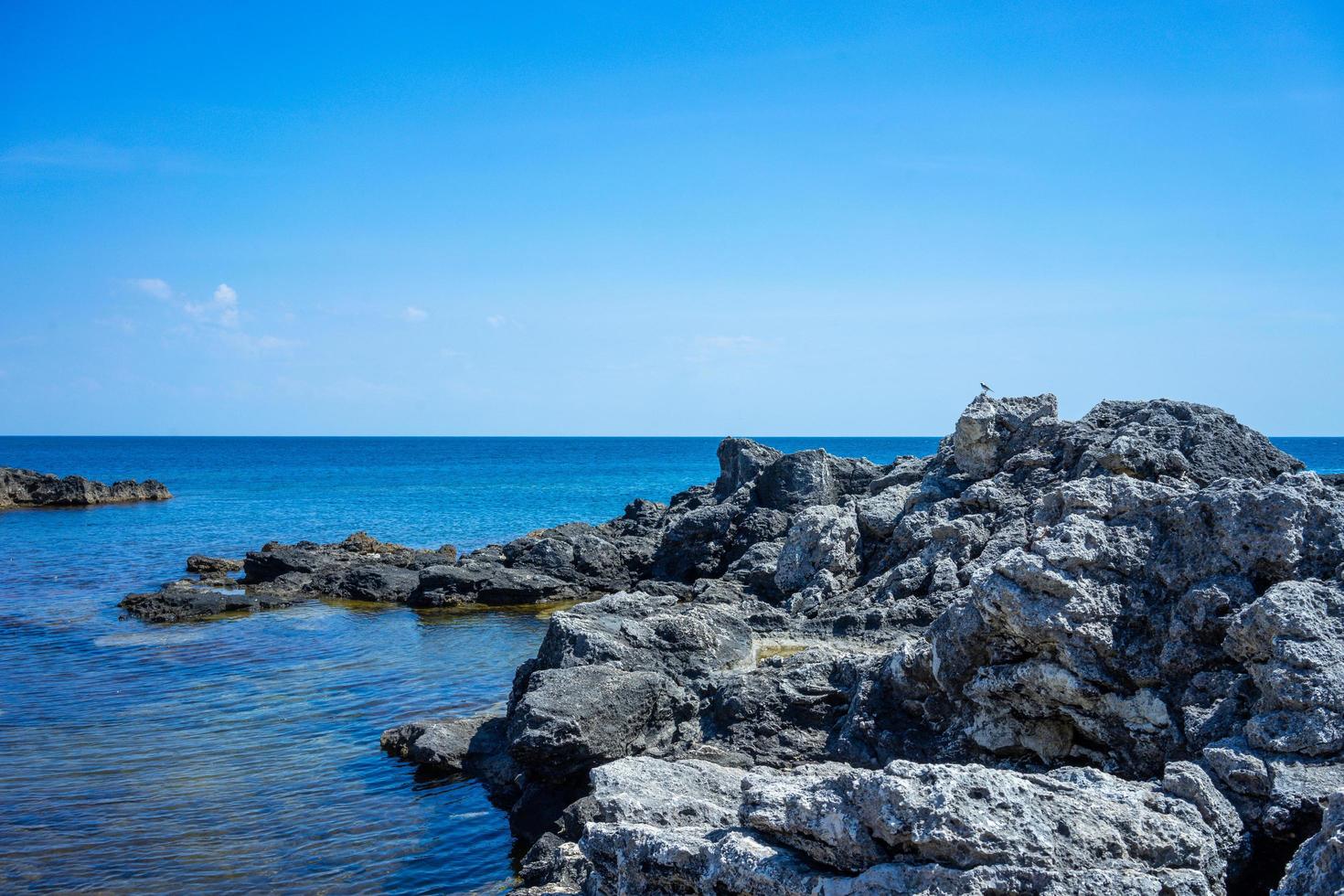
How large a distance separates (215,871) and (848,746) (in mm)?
7391

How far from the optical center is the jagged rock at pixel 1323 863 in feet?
17.1

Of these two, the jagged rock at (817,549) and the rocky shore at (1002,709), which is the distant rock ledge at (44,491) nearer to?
the jagged rock at (817,549)

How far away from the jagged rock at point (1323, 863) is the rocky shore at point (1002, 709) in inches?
0.6

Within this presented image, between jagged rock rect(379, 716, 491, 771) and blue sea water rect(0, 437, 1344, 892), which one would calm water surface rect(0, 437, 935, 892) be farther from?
jagged rock rect(379, 716, 491, 771)

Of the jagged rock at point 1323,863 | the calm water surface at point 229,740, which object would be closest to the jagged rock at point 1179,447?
the jagged rock at point 1323,863

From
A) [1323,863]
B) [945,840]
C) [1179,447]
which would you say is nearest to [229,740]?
[945,840]

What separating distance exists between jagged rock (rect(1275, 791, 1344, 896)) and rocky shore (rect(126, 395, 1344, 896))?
16mm

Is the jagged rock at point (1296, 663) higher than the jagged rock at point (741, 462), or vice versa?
the jagged rock at point (741, 462)

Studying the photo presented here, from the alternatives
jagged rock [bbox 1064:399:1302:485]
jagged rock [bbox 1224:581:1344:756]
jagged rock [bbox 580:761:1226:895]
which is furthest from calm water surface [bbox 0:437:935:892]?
jagged rock [bbox 1064:399:1302:485]

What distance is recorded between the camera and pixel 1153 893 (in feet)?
18.1

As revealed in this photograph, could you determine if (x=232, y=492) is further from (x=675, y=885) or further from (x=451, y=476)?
(x=675, y=885)

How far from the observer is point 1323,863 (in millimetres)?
5301

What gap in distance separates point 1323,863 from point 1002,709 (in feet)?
14.4

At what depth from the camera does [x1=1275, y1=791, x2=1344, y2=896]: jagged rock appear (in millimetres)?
5203
